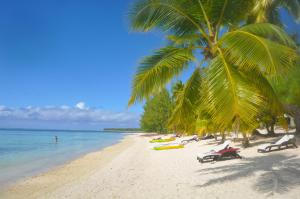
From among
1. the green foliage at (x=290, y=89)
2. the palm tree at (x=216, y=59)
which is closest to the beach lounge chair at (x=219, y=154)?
the green foliage at (x=290, y=89)

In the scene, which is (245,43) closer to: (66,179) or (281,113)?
(281,113)

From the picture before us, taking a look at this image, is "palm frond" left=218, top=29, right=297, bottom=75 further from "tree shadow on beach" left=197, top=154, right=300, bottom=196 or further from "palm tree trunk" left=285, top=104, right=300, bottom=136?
"palm tree trunk" left=285, top=104, right=300, bottom=136

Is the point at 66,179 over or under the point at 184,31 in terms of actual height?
under

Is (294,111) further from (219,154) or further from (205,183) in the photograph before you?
(205,183)

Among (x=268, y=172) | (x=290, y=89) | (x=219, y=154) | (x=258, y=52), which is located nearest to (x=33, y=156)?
(x=219, y=154)

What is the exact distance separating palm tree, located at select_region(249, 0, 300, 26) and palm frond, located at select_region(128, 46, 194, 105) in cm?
1163

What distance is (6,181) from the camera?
49.3ft

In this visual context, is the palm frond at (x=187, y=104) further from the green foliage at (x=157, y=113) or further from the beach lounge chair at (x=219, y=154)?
the green foliage at (x=157, y=113)

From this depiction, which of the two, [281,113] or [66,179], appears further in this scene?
[66,179]

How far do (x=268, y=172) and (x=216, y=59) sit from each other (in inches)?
196

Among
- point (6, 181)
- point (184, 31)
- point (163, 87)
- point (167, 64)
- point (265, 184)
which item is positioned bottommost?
point (6, 181)

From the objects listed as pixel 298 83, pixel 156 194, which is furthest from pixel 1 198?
pixel 298 83

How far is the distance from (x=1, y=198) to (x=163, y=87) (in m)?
7.96

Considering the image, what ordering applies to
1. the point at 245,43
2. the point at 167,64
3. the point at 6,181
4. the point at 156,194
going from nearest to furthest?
the point at 245,43
the point at 167,64
the point at 156,194
the point at 6,181
